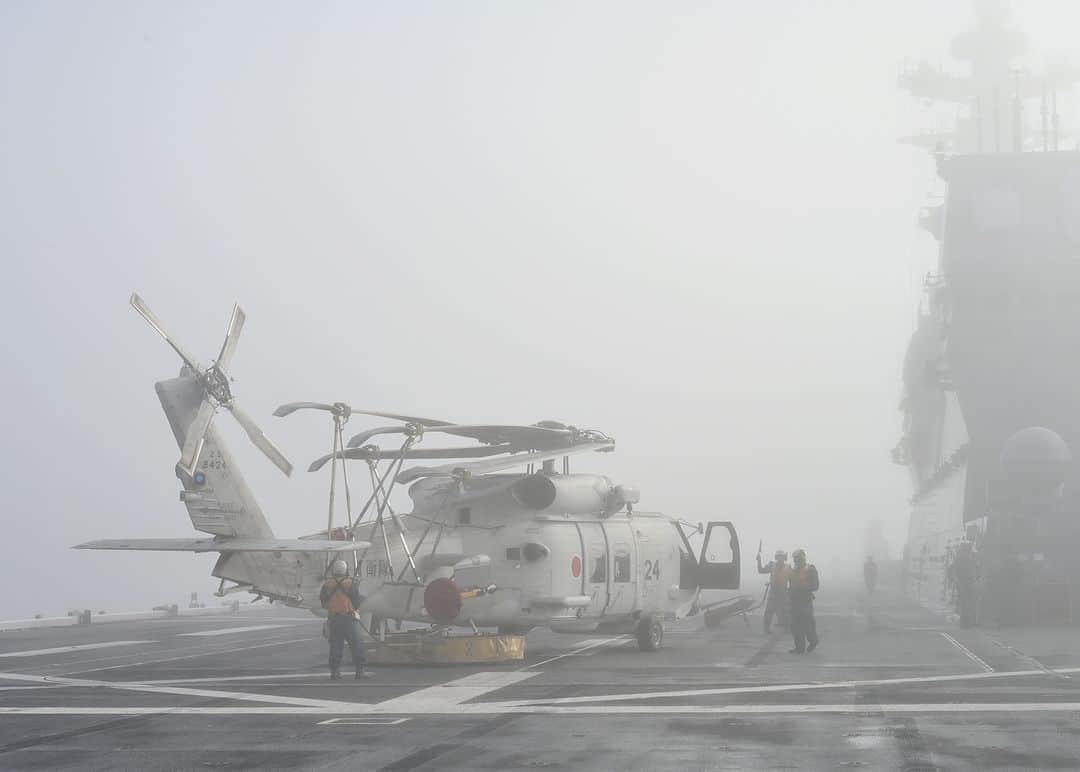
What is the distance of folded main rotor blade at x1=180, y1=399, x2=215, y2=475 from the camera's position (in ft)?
57.0

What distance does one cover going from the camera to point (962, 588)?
27.3 m

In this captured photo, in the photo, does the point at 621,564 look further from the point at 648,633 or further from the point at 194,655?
the point at 194,655

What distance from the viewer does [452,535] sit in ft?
63.1

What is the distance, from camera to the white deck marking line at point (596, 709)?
41.0 feet

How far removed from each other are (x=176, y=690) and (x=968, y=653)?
39.3 feet

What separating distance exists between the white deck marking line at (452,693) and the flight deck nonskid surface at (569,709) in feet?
0.16

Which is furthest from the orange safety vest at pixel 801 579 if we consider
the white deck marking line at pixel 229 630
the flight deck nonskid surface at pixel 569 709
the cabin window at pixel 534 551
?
the white deck marking line at pixel 229 630

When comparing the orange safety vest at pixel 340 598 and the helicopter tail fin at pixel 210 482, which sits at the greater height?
the helicopter tail fin at pixel 210 482

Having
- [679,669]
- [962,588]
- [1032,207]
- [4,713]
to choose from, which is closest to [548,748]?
[4,713]

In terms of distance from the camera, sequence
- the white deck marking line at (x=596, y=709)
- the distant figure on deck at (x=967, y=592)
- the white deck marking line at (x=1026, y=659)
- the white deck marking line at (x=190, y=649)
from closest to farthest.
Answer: the white deck marking line at (x=596, y=709) < the white deck marking line at (x=1026, y=659) < the white deck marking line at (x=190, y=649) < the distant figure on deck at (x=967, y=592)

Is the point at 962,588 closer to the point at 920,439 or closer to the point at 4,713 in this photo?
the point at 4,713

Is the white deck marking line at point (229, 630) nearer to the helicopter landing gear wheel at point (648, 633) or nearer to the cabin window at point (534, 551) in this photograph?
the helicopter landing gear wheel at point (648, 633)

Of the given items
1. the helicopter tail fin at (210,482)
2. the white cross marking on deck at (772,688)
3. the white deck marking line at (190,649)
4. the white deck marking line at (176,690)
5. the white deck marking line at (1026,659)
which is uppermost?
the helicopter tail fin at (210,482)

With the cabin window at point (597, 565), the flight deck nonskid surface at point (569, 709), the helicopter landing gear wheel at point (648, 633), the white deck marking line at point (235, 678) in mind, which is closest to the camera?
the flight deck nonskid surface at point (569, 709)
